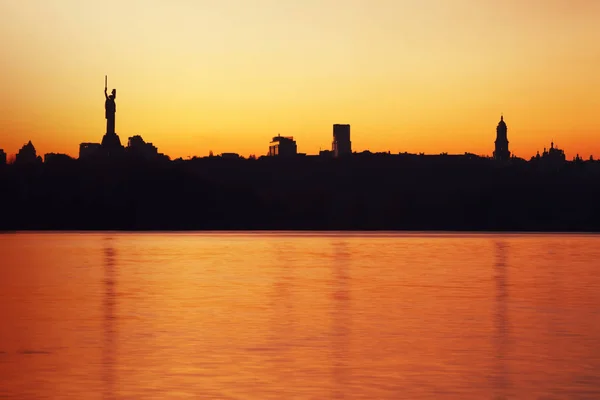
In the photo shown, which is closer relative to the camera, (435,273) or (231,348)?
(231,348)

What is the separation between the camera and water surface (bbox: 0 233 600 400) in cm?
2633

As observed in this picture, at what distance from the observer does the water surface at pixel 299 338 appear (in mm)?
26328

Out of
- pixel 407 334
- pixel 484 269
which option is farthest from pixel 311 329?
pixel 484 269

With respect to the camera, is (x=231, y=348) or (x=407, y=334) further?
(x=407, y=334)

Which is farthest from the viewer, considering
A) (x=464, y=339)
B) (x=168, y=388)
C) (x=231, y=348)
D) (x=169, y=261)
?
(x=169, y=261)

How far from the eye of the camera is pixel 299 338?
36719 mm

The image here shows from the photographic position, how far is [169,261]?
10456 centimetres

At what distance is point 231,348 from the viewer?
33.6 metres

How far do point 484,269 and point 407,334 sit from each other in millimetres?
52316

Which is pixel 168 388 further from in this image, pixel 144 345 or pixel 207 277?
pixel 207 277

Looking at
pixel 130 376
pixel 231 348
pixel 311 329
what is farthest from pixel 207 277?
pixel 130 376

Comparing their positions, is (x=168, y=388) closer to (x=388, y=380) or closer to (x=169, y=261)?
(x=388, y=380)

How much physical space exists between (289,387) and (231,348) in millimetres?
7631

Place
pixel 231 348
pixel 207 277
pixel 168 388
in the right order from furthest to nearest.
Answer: pixel 207 277, pixel 231 348, pixel 168 388
